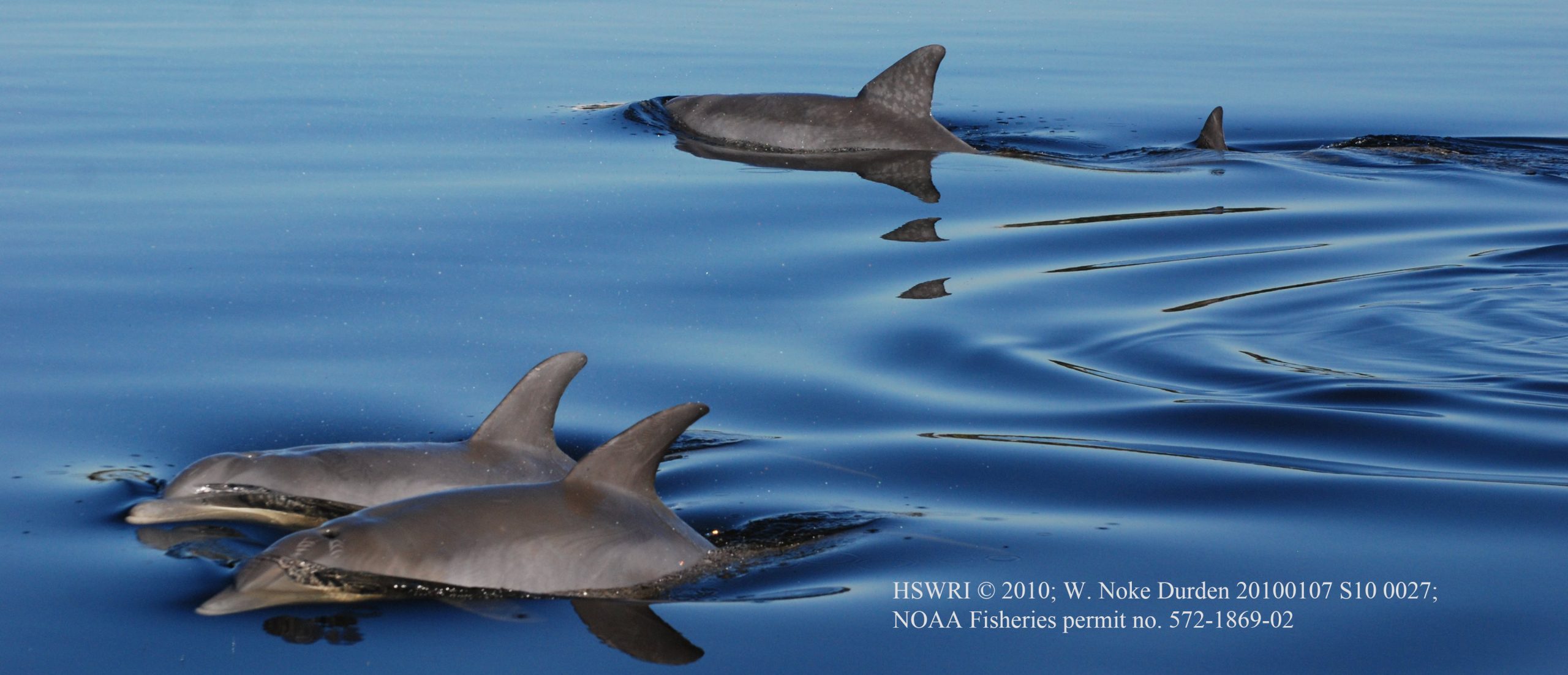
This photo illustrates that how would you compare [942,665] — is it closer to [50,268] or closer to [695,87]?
[50,268]

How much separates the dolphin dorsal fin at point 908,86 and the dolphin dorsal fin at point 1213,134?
2.94 m

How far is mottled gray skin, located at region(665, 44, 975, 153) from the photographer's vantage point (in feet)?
60.4

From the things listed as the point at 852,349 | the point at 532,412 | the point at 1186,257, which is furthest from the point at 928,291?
the point at 532,412

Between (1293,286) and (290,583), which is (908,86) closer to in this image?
(1293,286)

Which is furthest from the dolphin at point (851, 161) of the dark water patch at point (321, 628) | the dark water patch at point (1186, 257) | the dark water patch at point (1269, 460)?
the dark water patch at point (321, 628)

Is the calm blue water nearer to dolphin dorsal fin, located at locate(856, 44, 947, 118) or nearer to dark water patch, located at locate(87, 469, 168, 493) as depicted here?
dark water patch, located at locate(87, 469, 168, 493)

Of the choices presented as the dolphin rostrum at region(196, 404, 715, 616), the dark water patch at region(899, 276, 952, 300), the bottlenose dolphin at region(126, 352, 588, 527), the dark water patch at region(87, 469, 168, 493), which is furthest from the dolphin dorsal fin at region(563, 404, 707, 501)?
the dark water patch at region(899, 276, 952, 300)

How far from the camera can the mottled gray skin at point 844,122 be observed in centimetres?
1841

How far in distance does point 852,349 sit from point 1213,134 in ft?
31.5

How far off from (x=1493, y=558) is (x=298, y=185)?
1122 centimetres

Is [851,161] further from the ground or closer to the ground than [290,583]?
further from the ground

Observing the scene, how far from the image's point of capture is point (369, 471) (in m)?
7.00

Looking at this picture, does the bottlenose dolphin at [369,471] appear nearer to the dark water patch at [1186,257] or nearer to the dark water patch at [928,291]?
the dark water patch at [928,291]

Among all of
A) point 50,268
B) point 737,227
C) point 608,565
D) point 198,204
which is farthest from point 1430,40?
point 608,565
